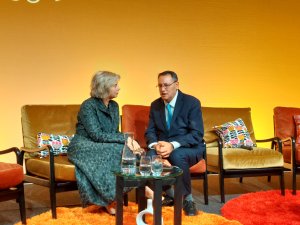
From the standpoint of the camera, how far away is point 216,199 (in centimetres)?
460

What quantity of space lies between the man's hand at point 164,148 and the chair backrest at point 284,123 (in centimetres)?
185

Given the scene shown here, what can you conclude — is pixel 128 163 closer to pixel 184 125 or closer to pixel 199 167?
pixel 184 125

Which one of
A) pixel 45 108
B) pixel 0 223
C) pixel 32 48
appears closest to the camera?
pixel 0 223

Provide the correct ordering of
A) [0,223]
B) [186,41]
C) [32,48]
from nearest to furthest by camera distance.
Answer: [0,223]
[32,48]
[186,41]

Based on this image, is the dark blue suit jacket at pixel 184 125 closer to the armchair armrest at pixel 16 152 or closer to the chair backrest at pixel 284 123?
the armchair armrest at pixel 16 152

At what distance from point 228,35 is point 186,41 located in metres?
0.58

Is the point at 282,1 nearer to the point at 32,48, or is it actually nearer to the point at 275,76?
the point at 275,76

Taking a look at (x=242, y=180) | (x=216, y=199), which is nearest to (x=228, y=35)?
(x=242, y=180)

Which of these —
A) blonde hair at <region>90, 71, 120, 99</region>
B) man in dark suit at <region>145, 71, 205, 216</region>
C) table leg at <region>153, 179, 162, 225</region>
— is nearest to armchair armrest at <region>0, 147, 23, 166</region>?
blonde hair at <region>90, 71, 120, 99</region>

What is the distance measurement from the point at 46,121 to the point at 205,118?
1729mm

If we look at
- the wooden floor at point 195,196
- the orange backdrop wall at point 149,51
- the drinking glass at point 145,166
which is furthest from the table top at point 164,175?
the orange backdrop wall at point 149,51

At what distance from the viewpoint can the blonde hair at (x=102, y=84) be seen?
4027 mm

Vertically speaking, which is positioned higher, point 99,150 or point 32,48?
point 32,48

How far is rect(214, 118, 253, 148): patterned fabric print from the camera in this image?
493 centimetres
